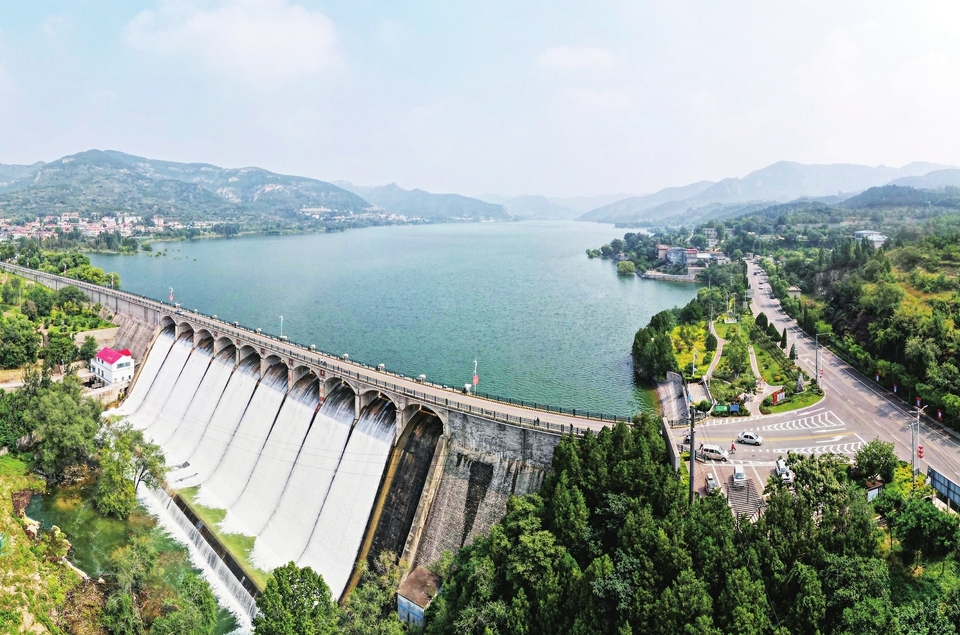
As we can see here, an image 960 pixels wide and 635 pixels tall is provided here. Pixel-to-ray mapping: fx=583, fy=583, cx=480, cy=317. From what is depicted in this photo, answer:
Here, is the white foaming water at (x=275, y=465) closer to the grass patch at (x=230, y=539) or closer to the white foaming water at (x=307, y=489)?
the grass patch at (x=230, y=539)

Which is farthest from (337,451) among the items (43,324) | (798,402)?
(43,324)

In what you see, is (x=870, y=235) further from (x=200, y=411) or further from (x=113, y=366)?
(x=113, y=366)

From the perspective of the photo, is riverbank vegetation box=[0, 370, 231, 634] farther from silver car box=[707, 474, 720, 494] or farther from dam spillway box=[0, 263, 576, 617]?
silver car box=[707, 474, 720, 494]

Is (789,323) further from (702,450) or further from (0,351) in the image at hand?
(0,351)

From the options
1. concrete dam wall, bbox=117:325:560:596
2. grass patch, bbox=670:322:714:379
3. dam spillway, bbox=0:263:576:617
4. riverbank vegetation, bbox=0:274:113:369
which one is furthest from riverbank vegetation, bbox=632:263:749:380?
riverbank vegetation, bbox=0:274:113:369

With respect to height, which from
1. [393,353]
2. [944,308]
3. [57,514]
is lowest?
[57,514]

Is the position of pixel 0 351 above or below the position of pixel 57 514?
above

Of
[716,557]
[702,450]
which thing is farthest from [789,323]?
[716,557]

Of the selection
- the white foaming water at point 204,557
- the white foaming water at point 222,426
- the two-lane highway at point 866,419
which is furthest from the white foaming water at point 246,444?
the two-lane highway at point 866,419

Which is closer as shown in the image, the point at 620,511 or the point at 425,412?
the point at 620,511
